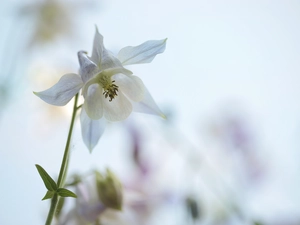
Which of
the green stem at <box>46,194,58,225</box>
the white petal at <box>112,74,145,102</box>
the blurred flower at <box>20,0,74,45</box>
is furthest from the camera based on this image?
the blurred flower at <box>20,0,74,45</box>

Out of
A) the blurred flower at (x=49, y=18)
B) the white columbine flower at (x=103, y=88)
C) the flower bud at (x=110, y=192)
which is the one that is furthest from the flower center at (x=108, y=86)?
the blurred flower at (x=49, y=18)

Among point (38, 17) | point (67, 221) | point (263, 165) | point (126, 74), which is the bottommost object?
point (67, 221)

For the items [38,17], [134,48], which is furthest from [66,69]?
[134,48]

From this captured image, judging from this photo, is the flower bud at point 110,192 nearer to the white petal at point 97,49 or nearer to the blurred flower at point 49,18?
the white petal at point 97,49

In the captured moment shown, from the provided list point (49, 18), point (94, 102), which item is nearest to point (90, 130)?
point (94, 102)

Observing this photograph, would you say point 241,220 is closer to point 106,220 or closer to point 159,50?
point 106,220

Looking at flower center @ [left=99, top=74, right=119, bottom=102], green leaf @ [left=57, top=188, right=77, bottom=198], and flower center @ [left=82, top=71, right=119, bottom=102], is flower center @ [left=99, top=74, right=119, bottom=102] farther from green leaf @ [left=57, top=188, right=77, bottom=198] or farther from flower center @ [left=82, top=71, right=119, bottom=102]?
green leaf @ [left=57, top=188, right=77, bottom=198]

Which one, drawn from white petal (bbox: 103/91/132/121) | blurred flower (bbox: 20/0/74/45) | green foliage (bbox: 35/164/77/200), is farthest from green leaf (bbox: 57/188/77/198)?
blurred flower (bbox: 20/0/74/45)
